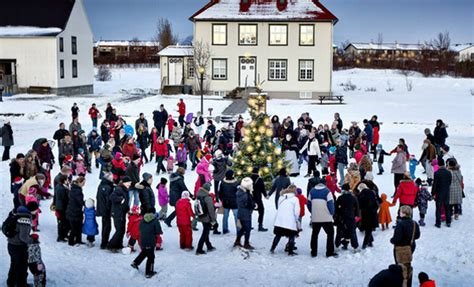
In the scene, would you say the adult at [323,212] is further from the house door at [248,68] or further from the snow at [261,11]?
the snow at [261,11]

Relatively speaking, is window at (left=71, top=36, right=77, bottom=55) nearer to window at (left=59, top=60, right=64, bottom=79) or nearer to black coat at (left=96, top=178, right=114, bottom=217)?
window at (left=59, top=60, right=64, bottom=79)

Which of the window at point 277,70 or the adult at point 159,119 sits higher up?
the window at point 277,70

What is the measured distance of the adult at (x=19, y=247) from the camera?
833 cm

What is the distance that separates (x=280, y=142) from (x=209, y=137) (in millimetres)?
2851

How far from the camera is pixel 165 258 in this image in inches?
412

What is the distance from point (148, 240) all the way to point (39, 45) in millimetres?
41565

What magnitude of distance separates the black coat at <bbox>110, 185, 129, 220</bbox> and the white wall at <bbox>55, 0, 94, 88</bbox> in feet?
129

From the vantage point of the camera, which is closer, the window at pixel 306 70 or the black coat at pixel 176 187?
the black coat at pixel 176 187

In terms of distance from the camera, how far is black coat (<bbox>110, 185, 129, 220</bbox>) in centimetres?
1046

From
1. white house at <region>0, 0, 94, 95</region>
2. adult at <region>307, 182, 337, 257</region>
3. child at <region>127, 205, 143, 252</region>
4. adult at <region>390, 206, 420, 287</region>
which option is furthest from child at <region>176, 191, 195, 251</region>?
white house at <region>0, 0, 94, 95</region>

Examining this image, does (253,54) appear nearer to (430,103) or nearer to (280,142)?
(430,103)

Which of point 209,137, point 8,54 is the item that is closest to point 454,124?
point 209,137

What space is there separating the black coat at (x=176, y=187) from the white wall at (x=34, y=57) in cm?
3768

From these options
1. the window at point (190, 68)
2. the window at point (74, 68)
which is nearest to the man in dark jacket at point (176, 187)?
the window at point (190, 68)
